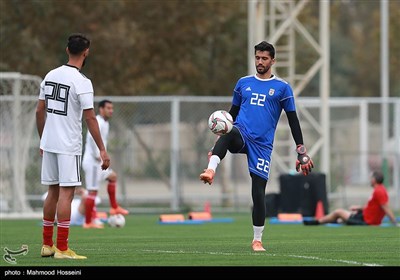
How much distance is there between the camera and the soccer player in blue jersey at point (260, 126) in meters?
13.3

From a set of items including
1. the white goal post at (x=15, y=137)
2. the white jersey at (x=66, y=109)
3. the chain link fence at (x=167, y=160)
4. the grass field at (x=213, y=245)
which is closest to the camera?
the grass field at (x=213, y=245)

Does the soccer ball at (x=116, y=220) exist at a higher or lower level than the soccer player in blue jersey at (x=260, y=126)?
lower

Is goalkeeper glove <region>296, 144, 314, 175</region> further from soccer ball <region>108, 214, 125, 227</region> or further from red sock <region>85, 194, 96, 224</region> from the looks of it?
soccer ball <region>108, 214, 125, 227</region>

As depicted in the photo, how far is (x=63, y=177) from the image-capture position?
1241cm

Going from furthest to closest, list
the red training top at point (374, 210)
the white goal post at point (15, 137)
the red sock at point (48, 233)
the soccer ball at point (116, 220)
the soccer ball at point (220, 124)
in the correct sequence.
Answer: the white goal post at point (15, 137) < the soccer ball at point (116, 220) < the red training top at point (374, 210) < the soccer ball at point (220, 124) < the red sock at point (48, 233)

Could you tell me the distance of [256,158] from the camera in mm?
13359

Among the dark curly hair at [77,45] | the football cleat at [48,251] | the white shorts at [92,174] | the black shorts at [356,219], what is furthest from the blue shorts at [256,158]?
the black shorts at [356,219]

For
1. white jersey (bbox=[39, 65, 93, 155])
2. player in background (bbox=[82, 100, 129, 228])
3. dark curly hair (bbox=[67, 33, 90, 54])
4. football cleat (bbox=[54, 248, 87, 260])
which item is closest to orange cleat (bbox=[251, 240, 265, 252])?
football cleat (bbox=[54, 248, 87, 260])

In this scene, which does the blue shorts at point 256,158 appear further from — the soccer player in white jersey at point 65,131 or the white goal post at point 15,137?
the white goal post at point 15,137

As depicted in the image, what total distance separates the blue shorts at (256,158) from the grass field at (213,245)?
92cm

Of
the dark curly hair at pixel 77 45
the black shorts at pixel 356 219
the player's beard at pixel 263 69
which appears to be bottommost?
the black shorts at pixel 356 219

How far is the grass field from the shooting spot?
11.8 meters

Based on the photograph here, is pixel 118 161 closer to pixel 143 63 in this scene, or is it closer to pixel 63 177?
pixel 143 63

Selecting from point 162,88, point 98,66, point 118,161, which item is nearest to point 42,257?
point 118,161
